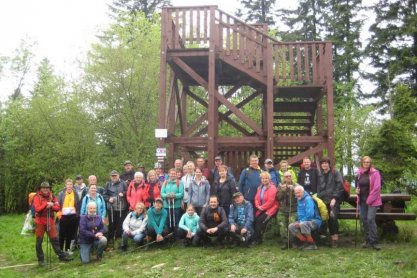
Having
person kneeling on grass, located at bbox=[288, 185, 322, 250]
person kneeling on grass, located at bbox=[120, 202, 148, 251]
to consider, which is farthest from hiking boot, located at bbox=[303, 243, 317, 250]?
person kneeling on grass, located at bbox=[120, 202, 148, 251]

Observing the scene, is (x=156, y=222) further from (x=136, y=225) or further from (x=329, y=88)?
(x=329, y=88)

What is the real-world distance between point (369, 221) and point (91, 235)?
519 cm

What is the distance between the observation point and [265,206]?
28.7 feet

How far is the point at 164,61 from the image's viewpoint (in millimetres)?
11094

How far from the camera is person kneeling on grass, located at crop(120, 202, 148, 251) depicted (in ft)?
29.8

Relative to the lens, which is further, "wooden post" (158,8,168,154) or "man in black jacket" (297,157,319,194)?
"wooden post" (158,8,168,154)

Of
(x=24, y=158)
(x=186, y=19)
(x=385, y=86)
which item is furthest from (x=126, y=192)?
(x=385, y=86)

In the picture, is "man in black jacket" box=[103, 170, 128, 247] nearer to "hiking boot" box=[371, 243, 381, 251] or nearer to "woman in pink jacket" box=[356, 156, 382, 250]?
"woman in pink jacket" box=[356, 156, 382, 250]

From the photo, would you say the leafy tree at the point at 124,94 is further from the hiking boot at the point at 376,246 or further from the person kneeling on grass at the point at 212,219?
the hiking boot at the point at 376,246

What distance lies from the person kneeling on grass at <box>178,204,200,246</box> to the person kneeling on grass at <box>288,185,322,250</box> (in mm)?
1861

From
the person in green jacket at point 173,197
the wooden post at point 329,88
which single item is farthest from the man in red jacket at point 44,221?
the wooden post at point 329,88

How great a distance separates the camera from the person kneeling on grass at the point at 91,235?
862 centimetres

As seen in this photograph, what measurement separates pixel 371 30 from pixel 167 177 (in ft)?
64.1

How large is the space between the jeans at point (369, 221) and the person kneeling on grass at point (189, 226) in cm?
313
